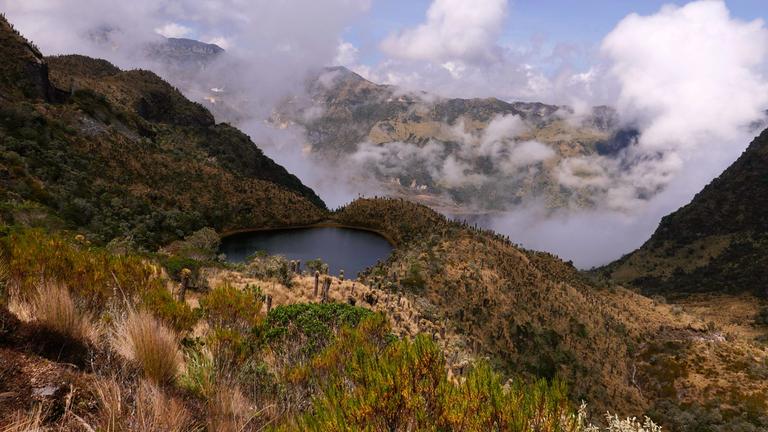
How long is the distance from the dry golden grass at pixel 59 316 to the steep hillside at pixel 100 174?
3090 cm

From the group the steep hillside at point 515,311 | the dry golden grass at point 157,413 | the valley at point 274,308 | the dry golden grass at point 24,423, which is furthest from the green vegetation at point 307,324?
the steep hillside at point 515,311

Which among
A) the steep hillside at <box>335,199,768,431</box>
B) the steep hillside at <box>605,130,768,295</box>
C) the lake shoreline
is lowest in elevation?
the steep hillside at <box>335,199,768,431</box>

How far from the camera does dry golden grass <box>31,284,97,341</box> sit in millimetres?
6367

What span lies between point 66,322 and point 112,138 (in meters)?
77.5

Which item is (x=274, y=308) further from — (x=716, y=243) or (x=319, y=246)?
(x=716, y=243)

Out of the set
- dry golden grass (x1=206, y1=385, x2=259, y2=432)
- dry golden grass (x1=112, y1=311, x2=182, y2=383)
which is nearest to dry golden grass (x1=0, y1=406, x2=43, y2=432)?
dry golden grass (x1=112, y1=311, x2=182, y2=383)

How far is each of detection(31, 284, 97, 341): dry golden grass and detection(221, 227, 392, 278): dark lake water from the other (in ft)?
141

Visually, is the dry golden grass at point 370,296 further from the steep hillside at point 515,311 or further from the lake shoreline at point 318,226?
the lake shoreline at point 318,226

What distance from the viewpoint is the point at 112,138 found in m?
71.1

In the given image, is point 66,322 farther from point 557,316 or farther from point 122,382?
point 557,316

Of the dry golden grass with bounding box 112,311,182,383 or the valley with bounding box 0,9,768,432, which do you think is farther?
the dry golden grass with bounding box 112,311,182,383

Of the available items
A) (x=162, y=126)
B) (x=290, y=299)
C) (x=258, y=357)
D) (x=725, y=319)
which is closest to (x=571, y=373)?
(x=290, y=299)

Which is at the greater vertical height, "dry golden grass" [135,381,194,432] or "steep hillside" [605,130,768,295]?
"steep hillside" [605,130,768,295]

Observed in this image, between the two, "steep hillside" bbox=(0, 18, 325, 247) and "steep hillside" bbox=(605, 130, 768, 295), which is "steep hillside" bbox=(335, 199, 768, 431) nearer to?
"steep hillside" bbox=(0, 18, 325, 247)
